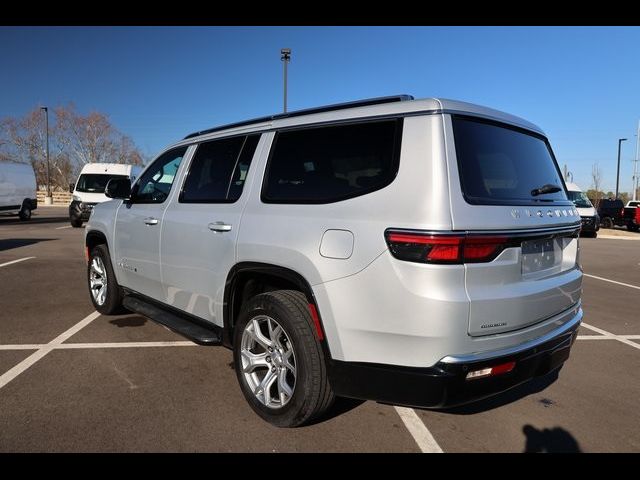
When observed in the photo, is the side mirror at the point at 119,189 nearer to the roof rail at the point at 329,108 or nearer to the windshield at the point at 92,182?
the roof rail at the point at 329,108

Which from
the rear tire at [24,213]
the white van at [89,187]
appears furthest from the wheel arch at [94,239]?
the rear tire at [24,213]

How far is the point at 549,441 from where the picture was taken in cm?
284

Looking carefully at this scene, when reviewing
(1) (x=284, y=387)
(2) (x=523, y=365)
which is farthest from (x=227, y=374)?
(2) (x=523, y=365)

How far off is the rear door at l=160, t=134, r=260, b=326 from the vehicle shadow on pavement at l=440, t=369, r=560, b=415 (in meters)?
1.86

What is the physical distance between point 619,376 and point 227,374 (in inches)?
132

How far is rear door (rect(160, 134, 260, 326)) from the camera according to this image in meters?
3.28

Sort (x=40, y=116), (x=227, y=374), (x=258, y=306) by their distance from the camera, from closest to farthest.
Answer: (x=258, y=306) < (x=227, y=374) < (x=40, y=116)

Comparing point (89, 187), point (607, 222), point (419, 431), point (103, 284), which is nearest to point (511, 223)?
point (419, 431)

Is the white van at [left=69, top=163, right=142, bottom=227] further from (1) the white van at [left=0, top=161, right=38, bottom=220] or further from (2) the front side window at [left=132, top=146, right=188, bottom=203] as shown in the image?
(2) the front side window at [left=132, top=146, right=188, bottom=203]

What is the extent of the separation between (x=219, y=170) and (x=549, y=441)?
9.80 ft

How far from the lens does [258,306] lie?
2906mm

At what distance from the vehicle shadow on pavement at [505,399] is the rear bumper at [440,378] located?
726 mm
